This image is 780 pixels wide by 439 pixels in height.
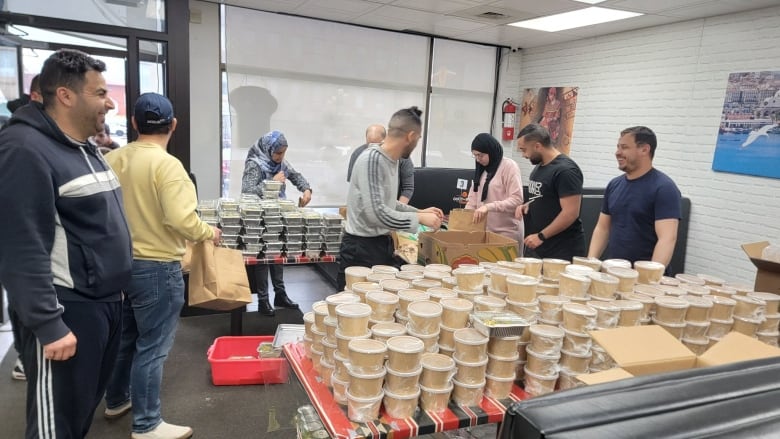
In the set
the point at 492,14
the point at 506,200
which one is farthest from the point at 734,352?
the point at 492,14

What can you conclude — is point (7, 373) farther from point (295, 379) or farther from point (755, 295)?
point (755, 295)

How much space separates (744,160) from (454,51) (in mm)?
3948

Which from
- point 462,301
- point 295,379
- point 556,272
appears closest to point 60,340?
point 295,379

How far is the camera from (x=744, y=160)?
4.45 meters

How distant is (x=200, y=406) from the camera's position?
294 centimetres

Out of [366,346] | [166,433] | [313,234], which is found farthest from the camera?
[313,234]

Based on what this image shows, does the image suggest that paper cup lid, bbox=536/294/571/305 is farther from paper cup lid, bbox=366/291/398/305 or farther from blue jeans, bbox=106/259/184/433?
blue jeans, bbox=106/259/184/433

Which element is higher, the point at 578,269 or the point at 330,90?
the point at 330,90

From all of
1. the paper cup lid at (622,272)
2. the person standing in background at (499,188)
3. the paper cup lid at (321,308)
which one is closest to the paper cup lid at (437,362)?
the paper cup lid at (321,308)

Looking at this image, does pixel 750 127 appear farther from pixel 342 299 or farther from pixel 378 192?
pixel 342 299

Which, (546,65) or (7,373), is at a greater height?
(546,65)

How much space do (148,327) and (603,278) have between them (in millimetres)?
2089

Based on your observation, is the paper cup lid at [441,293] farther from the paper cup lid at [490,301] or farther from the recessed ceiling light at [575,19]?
the recessed ceiling light at [575,19]

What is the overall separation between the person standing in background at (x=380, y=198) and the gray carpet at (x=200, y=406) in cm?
91
